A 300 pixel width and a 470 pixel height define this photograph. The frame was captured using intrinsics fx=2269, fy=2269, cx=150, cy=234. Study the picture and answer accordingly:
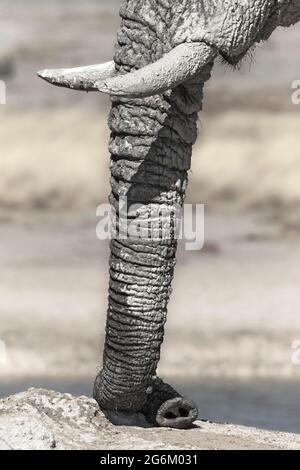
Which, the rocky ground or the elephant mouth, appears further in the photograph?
the elephant mouth

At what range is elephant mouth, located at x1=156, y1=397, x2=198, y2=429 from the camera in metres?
11.9

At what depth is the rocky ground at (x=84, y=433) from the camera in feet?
36.8

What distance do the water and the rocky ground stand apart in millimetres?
3513

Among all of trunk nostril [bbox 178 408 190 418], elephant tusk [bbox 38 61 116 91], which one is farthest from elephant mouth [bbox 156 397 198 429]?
elephant tusk [bbox 38 61 116 91]

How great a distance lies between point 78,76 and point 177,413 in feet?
6.58

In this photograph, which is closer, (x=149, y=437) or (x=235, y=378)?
(x=149, y=437)

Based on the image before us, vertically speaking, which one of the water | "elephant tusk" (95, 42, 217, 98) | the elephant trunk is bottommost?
the water

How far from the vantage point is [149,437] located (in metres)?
11.6

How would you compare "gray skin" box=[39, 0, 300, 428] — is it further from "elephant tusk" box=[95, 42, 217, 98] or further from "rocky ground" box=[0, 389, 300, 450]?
"rocky ground" box=[0, 389, 300, 450]

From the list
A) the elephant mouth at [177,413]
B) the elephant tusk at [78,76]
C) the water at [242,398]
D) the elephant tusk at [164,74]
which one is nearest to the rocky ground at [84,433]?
the elephant mouth at [177,413]

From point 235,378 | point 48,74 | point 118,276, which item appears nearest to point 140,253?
point 118,276

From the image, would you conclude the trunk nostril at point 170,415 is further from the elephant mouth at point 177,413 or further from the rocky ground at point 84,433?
the rocky ground at point 84,433
